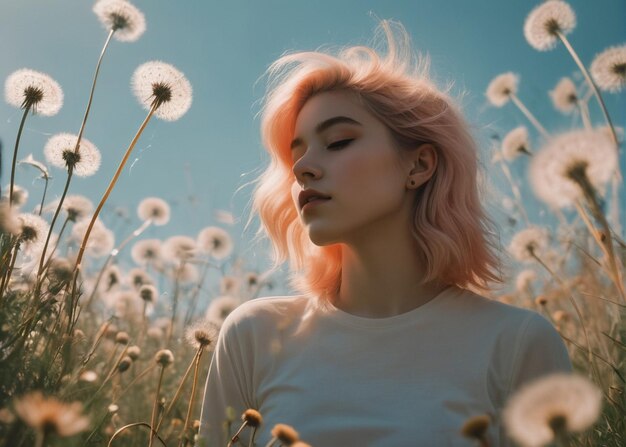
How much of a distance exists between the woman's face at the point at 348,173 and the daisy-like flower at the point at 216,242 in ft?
6.79

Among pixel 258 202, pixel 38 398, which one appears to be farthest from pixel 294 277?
pixel 38 398

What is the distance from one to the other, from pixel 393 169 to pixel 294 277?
0.59 m

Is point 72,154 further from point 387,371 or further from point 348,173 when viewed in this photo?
point 387,371

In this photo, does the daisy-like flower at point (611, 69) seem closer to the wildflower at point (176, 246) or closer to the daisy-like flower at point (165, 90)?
the daisy-like flower at point (165, 90)

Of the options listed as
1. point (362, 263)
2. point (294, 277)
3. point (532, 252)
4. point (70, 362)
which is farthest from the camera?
point (532, 252)

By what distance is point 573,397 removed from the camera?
2.35 ft

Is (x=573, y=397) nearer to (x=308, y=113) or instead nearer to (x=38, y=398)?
(x=38, y=398)

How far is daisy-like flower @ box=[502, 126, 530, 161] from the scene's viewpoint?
9.71 feet

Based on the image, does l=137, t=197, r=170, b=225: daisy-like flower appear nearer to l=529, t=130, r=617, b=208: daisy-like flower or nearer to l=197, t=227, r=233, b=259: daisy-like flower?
l=197, t=227, r=233, b=259: daisy-like flower

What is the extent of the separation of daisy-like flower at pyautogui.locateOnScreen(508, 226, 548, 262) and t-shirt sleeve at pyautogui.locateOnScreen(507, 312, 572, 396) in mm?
1231

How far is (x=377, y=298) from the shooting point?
1.89m

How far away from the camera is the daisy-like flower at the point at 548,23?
9.66ft

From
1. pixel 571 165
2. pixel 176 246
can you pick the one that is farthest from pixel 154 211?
pixel 571 165

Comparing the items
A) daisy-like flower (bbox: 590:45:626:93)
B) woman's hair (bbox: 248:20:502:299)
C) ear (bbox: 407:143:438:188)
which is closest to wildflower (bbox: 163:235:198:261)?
woman's hair (bbox: 248:20:502:299)
